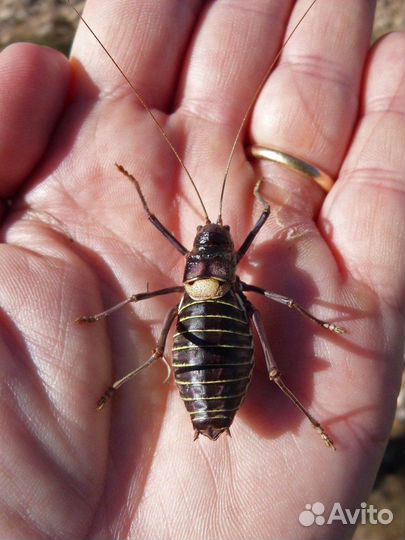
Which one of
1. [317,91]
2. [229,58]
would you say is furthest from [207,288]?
[229,58]

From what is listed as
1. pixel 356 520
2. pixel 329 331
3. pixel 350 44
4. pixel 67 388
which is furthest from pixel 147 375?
pixel 350 44

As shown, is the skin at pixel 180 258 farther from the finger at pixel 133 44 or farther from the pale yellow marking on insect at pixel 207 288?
the pale yellow marking on insect at pixel 207 288

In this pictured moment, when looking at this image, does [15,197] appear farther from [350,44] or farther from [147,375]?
[350,44]

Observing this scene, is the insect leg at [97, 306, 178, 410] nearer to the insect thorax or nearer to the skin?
the skin

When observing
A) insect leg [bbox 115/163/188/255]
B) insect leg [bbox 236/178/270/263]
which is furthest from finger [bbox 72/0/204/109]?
insect leg [bbox 236/178/270/263]

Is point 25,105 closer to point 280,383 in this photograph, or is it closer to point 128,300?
point 128,300

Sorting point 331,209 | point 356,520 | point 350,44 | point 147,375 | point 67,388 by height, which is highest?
point 350,44
